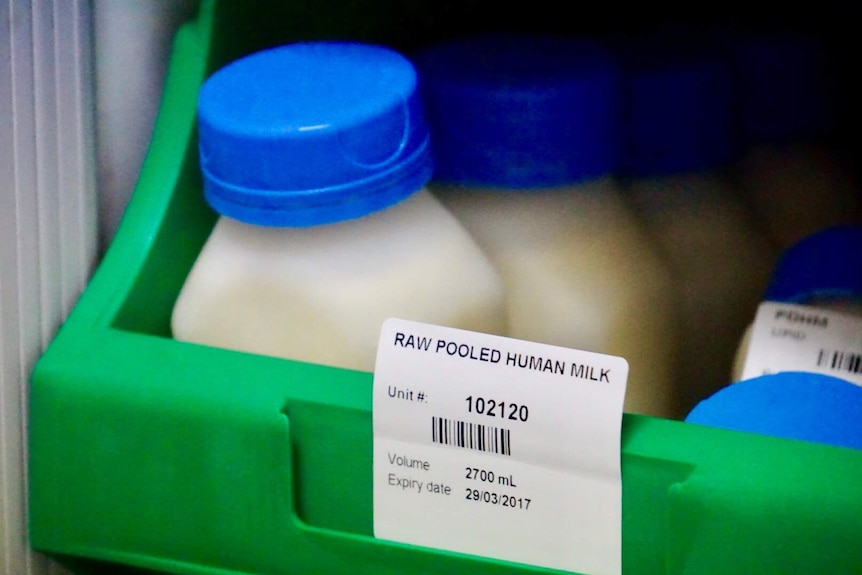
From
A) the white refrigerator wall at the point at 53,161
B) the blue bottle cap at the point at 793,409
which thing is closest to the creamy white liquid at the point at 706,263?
the blue bottle cap at the point at 793,409

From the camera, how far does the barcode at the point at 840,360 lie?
0.39 metres

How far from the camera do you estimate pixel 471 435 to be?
0.36m

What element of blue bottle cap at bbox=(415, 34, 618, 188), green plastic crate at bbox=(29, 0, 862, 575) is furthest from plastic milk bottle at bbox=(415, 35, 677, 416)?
green plastic crate at bbox=(29, 0, 862, 575)

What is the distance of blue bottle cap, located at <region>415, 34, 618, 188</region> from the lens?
17.8 inches

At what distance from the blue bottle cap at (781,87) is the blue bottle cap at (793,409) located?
227mm

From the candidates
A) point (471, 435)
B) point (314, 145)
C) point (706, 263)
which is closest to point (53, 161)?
point (314, 145)

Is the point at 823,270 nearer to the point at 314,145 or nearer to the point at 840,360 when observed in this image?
the point at 840,360

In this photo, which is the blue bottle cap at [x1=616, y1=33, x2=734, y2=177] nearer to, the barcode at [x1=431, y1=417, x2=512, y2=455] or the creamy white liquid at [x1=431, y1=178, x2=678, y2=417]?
the creamy white liquid at [x1=431, y1=178, x2=678, y2=417]

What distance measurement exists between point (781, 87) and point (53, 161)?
0.40m

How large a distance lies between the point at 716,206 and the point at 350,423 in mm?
264

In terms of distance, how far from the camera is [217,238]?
45 centimetres

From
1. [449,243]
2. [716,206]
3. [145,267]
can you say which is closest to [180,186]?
[145,267]

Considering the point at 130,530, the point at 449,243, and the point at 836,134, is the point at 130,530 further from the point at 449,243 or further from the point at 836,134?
the point at 836,134

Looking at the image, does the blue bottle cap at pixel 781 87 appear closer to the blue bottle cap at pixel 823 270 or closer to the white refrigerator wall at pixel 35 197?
the blue bottle cap at pixel 823 270
